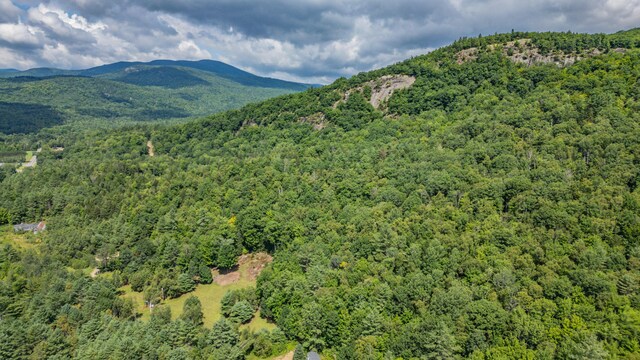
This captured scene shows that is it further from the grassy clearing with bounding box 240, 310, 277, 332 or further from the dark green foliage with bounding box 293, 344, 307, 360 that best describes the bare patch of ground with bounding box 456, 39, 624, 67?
the dark green foliage with bounding box 293, 344, 307, 360

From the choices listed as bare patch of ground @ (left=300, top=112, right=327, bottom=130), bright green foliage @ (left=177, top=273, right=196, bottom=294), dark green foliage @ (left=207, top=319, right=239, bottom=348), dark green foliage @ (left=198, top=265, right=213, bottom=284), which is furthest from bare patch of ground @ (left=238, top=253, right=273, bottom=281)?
bare patch of ground @ (left=300, top=112, right=327, bottom=130)

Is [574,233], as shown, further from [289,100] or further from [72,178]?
[72,178]

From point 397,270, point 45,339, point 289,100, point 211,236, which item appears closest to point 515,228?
point 397,270

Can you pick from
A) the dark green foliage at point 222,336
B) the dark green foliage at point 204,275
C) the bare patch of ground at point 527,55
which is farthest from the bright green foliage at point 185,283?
the bare patch of ground at point 527,55

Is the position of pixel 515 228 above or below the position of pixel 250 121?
below

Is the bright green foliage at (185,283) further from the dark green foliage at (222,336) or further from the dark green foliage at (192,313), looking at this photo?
the dark green foliage at (222,336)

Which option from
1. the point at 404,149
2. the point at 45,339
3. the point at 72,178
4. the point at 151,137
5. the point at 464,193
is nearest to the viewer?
the point at 45,339

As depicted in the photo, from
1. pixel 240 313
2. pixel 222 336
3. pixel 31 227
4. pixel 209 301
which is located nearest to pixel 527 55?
pixel 240 313
